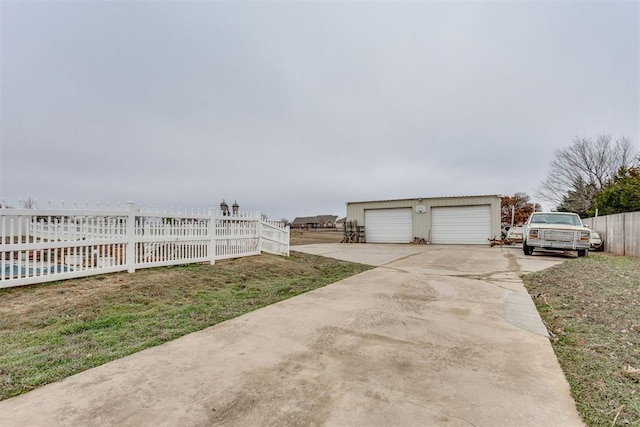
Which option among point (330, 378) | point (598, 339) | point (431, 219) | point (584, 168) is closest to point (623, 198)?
point (431, 219)

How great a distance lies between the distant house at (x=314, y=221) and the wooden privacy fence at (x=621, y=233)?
50481mm

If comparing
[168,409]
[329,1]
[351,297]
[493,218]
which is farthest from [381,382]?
[493,218]

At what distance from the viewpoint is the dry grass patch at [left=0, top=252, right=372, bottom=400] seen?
98.8 inches

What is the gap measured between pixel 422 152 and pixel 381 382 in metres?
21.1

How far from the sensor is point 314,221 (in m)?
68.8

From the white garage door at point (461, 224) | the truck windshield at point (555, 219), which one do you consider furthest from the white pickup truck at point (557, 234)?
the white garage door at point (461, 224)

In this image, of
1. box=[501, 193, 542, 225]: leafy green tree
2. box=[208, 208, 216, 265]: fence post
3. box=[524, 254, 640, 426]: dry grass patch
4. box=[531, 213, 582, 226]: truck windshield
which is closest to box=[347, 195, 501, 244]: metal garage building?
box=[531, 213, 582, 226]: truck windshield

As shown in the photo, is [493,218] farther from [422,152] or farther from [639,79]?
[639,79]

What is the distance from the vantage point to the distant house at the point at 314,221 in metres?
64.8

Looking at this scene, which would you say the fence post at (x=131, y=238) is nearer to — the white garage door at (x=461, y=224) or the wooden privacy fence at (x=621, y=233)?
the wooden privacy fence at (x=621, y=233)

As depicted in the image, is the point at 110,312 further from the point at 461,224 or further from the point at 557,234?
the point at 461,224

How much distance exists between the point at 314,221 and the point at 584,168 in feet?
159

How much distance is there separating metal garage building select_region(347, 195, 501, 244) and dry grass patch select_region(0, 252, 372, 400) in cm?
→ 1480

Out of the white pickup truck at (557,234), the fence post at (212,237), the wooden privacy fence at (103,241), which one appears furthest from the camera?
the white pickup truck at (557,234)
